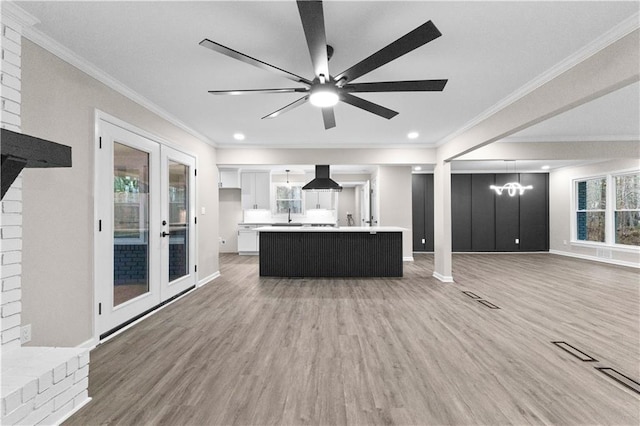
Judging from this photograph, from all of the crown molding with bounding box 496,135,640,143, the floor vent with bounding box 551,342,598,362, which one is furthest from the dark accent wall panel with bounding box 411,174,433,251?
the floor vent with bounding box 551,342,598,362

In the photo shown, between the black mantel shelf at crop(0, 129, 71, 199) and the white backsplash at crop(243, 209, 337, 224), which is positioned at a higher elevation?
the black mantel shelf at crop(0, 129, 71, 199)

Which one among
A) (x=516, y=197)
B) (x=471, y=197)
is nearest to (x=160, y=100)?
(x=471, y=197)

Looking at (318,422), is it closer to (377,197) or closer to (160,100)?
(160,100)

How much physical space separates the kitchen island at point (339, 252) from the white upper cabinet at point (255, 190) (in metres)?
3.45

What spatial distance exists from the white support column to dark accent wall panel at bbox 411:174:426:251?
349 centimetres

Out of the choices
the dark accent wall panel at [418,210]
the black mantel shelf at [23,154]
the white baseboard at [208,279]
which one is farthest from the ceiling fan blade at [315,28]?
the dark accent wall panel at [418,210]

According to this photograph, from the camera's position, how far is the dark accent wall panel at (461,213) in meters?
9.36

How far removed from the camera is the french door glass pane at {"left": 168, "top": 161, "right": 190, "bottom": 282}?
4219mm

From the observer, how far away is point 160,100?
11.7ft

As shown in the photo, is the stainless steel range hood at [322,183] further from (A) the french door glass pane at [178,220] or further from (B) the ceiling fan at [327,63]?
(B) the ceiling fan at [327,63]

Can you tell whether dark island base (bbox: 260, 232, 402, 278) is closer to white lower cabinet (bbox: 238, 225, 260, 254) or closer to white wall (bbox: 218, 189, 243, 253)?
white lower cabinet (bbox: 238, 225, 260, 254)

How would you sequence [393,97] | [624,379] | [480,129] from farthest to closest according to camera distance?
[480,129]
[393,97]
[624,379]

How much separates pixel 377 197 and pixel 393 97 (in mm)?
4633

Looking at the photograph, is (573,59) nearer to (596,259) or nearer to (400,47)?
(400,47)
